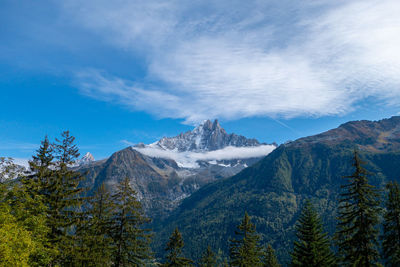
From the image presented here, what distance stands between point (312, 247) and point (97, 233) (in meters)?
Answer: 27.7

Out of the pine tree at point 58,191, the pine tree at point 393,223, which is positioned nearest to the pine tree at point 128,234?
the pine tree at point 58,191

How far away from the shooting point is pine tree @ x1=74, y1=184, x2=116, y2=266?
2981cm

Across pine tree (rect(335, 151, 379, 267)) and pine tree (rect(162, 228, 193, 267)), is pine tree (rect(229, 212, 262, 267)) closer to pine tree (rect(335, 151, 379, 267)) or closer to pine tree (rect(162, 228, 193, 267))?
pine tree (rect(162, 228, 193, 267))

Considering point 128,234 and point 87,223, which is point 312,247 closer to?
point 128,234

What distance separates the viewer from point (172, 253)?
1597 inches

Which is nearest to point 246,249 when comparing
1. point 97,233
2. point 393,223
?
point 393,223

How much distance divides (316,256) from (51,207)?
32.6m

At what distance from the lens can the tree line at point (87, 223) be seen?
2244 cm

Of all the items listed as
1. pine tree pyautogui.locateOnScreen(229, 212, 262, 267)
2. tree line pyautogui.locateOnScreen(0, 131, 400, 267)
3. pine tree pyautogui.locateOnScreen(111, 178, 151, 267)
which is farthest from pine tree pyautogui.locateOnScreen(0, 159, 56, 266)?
pine tree pyautogui.locateOnScreen(229, 212, 262, 267)

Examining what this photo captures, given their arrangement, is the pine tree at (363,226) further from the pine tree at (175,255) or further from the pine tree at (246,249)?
the pine tree at (175,255)

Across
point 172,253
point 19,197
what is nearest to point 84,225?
point 19,197

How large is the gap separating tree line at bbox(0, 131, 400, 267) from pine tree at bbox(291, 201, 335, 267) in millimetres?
122

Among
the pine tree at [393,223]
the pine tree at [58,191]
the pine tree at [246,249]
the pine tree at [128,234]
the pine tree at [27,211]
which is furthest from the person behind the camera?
the pine tree at [246,249]

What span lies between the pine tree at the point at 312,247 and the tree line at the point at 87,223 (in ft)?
0.40
